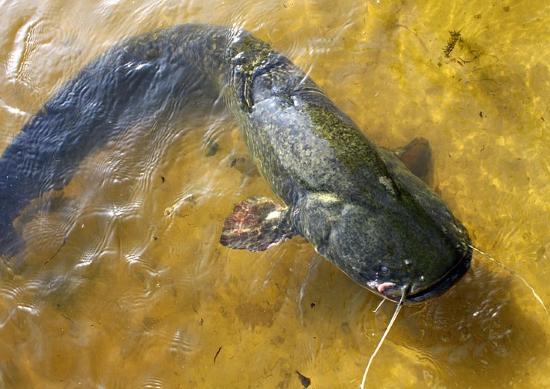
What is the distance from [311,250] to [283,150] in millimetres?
796

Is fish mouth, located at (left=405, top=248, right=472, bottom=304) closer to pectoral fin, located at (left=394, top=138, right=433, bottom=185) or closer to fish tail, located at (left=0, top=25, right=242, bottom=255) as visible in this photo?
pectoral fin, located at (left=394, top=138, right=433, bottom=185)

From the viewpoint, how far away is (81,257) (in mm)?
4277

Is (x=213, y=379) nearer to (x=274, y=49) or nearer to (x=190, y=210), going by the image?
(x=190, y=210)

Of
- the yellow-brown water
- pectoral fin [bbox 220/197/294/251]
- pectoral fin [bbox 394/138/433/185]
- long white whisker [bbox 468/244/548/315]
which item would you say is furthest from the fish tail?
long white whisker [bbox 468/244/548/315]

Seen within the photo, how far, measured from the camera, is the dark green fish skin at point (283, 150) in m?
2.86

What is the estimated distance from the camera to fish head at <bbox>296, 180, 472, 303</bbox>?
9.07 feet

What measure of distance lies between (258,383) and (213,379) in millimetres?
345

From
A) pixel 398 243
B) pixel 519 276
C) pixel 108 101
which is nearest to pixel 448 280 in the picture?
pixel 398 243

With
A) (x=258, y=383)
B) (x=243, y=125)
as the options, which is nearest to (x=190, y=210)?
(x=243, y=125)

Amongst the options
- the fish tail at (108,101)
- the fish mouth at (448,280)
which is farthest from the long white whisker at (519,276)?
the fish tail at (108,101)

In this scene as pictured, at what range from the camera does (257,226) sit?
12.3 ft

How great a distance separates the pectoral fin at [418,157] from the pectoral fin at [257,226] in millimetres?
965

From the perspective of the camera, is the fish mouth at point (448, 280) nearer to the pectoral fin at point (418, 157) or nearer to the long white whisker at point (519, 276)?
the long white whisker at point (519, 276)

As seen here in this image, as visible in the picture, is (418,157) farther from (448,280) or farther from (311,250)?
(448,280)
